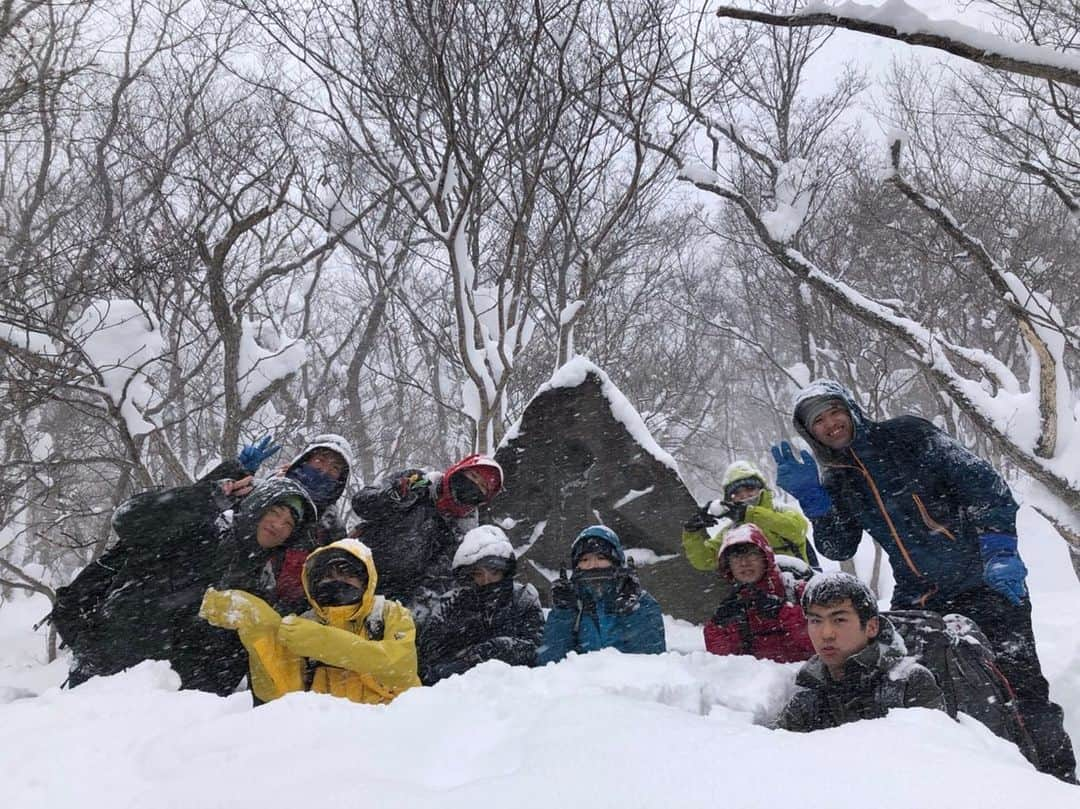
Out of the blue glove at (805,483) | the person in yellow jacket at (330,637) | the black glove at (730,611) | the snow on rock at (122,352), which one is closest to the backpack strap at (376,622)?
the person in yellow jacket at (330,637)

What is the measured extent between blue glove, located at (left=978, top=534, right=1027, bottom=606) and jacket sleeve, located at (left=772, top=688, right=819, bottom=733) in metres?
1.06

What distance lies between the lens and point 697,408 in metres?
15.7

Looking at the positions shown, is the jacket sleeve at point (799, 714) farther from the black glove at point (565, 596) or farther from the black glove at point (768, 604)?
the black glove at point (565, 596)

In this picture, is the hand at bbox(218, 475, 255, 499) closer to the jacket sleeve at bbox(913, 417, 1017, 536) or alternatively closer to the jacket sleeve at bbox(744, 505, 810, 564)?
the jacket sleeve at bbox(744, 505, 810, 564)

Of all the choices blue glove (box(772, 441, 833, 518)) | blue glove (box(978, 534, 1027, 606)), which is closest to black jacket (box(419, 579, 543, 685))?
blue glove (box(772, 441, 833, 518))

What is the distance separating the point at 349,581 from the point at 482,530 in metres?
0.97

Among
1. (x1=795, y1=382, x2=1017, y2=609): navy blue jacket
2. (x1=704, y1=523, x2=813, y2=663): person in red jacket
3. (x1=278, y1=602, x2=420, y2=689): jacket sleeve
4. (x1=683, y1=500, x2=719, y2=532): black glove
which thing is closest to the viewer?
(x1=278, y1=602, x2=420, y2=689): jacket sleeve

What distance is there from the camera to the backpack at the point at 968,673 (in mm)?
2371

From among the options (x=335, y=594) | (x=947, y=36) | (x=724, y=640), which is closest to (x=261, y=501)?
(x=335, y=594)

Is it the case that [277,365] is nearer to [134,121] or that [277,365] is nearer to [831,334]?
[134,121]

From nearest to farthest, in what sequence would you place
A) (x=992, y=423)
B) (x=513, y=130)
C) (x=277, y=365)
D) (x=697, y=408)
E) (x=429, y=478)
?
(x=429, y=478) < (x=992, y=423) < (x=513, y=130) < (x=277, y=365) < (x=697, y=408)

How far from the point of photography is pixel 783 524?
4328 millimetres

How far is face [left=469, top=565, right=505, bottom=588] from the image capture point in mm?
3480

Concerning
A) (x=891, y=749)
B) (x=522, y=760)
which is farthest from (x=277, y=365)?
(x=891, y=749)
